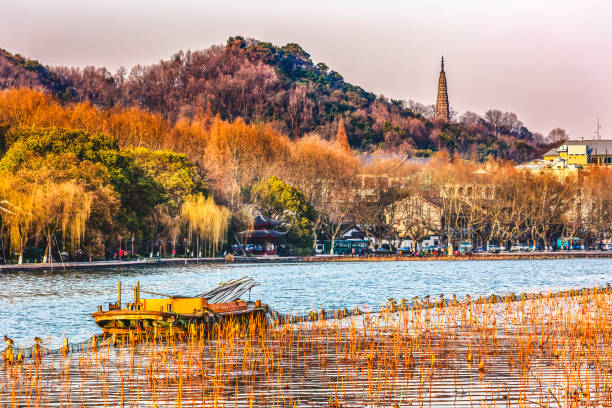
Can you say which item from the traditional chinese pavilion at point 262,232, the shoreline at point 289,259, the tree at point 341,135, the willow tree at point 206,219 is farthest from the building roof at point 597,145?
the willow tree at point 206,219

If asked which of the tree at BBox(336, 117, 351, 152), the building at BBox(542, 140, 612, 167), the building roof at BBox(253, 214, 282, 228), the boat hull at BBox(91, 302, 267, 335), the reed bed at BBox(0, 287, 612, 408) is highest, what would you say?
the tree at BBox(336, 117, 351, 152)

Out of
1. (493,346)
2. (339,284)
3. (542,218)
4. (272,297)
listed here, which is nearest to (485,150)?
(542,218)

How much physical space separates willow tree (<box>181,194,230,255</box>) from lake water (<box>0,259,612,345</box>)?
3.78 metres

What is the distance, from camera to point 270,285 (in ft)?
182

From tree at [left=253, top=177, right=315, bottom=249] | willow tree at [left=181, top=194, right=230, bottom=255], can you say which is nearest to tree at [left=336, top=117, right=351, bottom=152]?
tree at [left=253, top=177, right=315, bottom=249]

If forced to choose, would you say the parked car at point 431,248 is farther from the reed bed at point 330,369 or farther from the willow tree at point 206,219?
the reed bed at point 330,369

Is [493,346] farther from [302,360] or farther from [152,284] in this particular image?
[152,284]

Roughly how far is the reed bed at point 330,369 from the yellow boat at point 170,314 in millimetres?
344

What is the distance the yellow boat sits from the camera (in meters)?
23.8

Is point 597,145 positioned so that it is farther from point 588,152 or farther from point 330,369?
point 330,369

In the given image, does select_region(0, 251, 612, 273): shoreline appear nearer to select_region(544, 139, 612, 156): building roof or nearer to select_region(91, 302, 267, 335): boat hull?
select_region(91, 302, 267, 335): boat hull

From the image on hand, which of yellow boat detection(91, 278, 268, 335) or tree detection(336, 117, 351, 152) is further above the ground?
tree detection(336, 117, 351, 152)

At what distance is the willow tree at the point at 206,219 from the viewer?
7675cm

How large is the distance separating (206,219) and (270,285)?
23.7 metres
